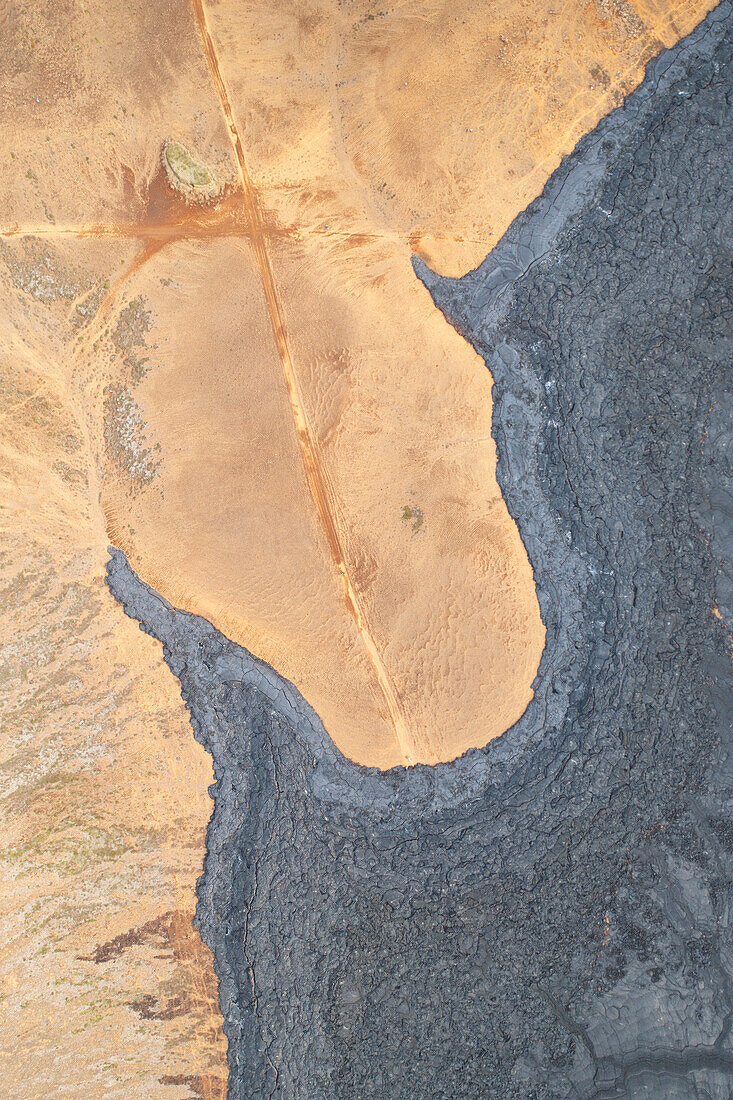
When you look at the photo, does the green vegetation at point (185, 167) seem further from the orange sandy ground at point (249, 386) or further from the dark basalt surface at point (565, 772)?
the dark basalt surface at point (565, 772)

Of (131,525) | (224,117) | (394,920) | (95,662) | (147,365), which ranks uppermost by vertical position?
(224,117)

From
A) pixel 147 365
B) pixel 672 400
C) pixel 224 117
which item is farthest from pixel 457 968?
pixel 224 117

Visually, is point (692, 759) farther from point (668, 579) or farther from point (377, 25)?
point (377, 25)

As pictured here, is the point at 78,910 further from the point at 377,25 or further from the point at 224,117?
the point at 377,25

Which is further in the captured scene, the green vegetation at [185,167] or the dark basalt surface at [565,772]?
the green vegetation at [185,167]

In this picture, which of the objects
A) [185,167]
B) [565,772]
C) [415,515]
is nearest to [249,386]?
[415,515]

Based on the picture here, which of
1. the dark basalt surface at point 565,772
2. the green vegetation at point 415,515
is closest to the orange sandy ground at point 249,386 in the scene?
the green vegetation at point 415,515

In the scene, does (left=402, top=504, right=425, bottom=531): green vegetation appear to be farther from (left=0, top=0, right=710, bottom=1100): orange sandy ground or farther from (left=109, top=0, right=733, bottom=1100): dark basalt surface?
(left=109, top=0, right=733, bottom=1100): dark basalt surface

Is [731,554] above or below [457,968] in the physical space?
above

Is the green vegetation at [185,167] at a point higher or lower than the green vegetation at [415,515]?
higher
